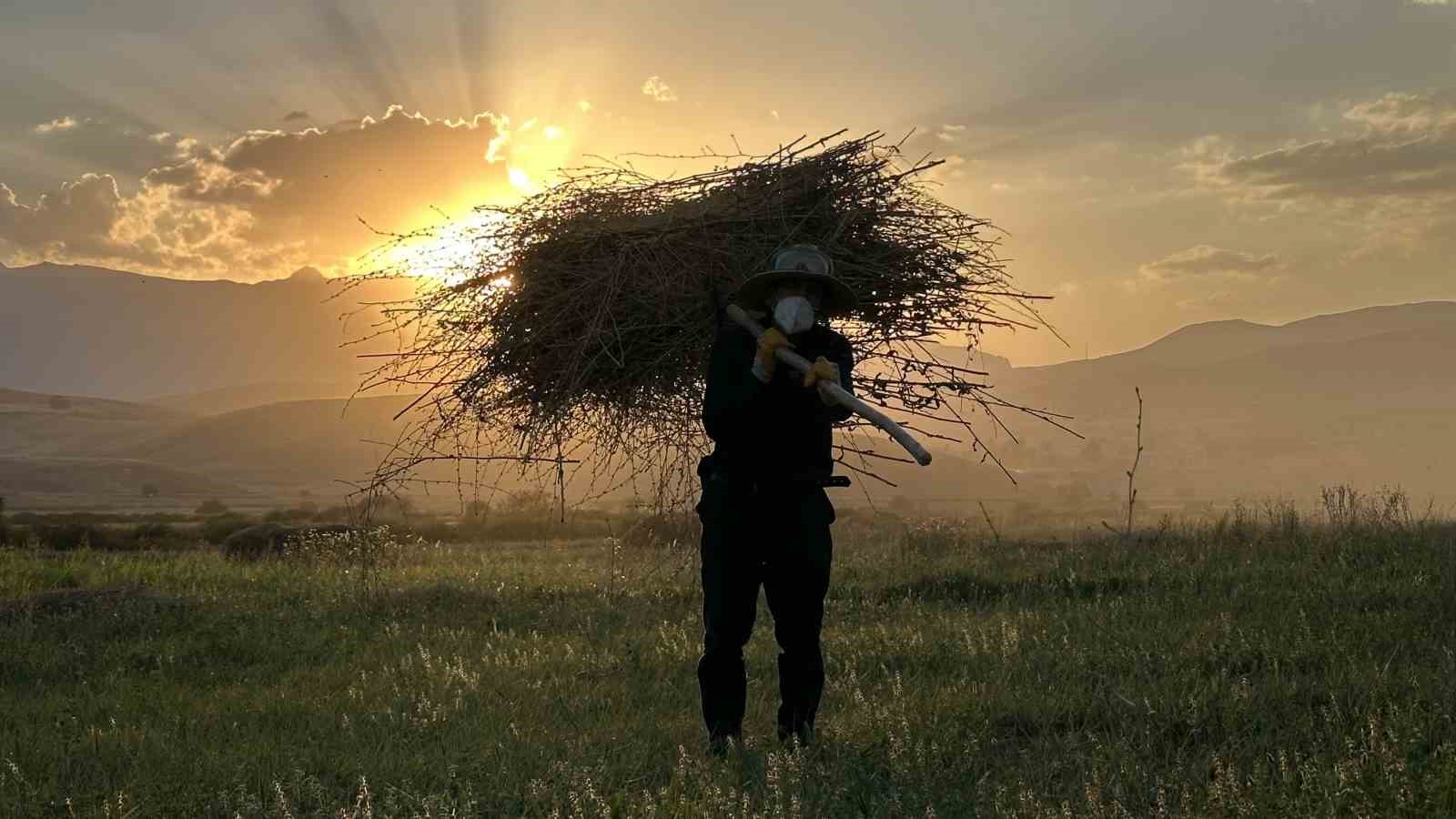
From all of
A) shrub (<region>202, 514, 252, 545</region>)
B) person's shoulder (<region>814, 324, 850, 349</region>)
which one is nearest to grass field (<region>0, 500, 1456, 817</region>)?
person's shoulder (<region>814, 324, 850, 349</region>)

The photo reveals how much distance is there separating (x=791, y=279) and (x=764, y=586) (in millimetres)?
1555

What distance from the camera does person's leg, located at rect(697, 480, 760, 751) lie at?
564cm

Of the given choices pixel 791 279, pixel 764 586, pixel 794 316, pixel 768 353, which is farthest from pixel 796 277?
pixel 764 586

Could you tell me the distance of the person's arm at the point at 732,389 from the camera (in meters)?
5.44

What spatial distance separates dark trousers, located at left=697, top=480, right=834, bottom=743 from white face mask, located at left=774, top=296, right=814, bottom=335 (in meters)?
0.79

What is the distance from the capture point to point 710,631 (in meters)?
5.73

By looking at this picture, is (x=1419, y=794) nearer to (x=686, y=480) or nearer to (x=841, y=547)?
(x=686, y=480)

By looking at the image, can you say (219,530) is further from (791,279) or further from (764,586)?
(791,279)

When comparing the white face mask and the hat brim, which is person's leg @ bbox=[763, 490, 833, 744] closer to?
the white face mask

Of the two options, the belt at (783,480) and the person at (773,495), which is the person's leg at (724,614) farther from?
the belt at (783,480)

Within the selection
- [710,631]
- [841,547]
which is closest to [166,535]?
[841,547]

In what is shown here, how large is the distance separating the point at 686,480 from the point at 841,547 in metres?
8.22

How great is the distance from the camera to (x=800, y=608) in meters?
5.70

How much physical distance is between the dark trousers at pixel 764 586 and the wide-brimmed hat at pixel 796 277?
1037mm
